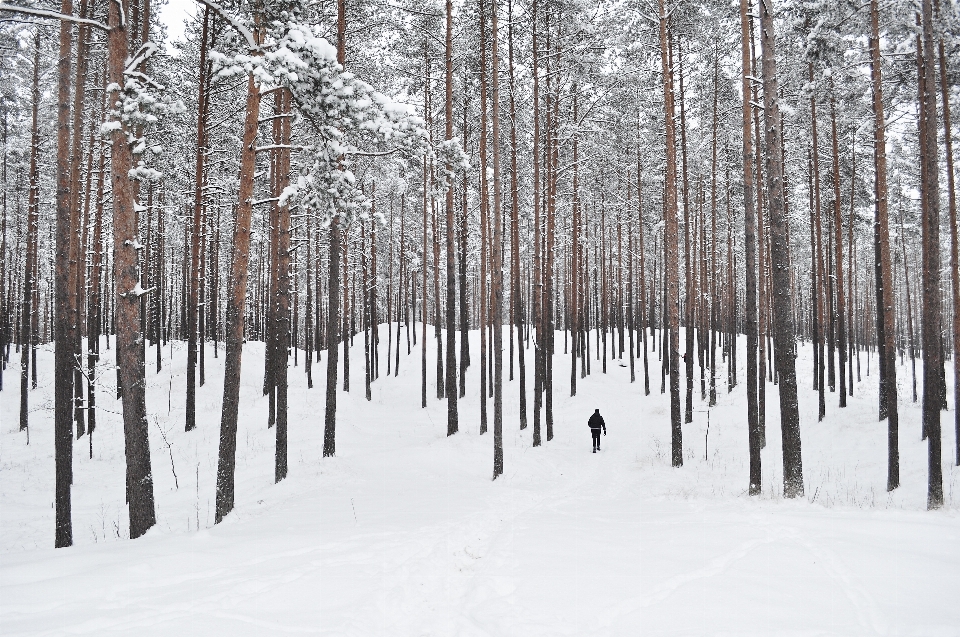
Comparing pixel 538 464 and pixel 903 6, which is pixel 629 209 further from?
pixel 538 464

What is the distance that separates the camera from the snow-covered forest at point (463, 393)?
16.6ft

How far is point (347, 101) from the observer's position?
7555 millimetres

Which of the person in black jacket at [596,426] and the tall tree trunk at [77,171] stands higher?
the tall tree trunk at [77,171]

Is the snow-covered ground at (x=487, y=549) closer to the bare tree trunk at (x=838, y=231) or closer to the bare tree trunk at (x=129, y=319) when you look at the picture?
the bare tree trunk at (x=129, y=319)

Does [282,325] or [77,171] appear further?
[77,171]

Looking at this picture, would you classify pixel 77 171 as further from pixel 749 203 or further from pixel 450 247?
pixel 749 203

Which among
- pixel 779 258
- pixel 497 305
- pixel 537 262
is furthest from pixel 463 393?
pixel 779 258

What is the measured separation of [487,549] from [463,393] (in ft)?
57.0

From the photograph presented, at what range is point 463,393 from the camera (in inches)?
948

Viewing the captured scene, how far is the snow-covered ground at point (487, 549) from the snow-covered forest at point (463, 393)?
0.06m

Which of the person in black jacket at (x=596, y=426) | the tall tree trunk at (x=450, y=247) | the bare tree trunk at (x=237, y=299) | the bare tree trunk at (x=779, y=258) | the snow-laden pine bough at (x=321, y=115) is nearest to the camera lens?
the snow-laden pine bough at (x=321, y=115)

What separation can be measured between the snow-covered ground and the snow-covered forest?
0.18 ft

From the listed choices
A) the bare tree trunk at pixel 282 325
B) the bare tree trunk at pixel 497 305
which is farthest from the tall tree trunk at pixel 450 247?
the bare tree trunk at pixel 282 325

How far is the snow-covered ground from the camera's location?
4426 millimetres
